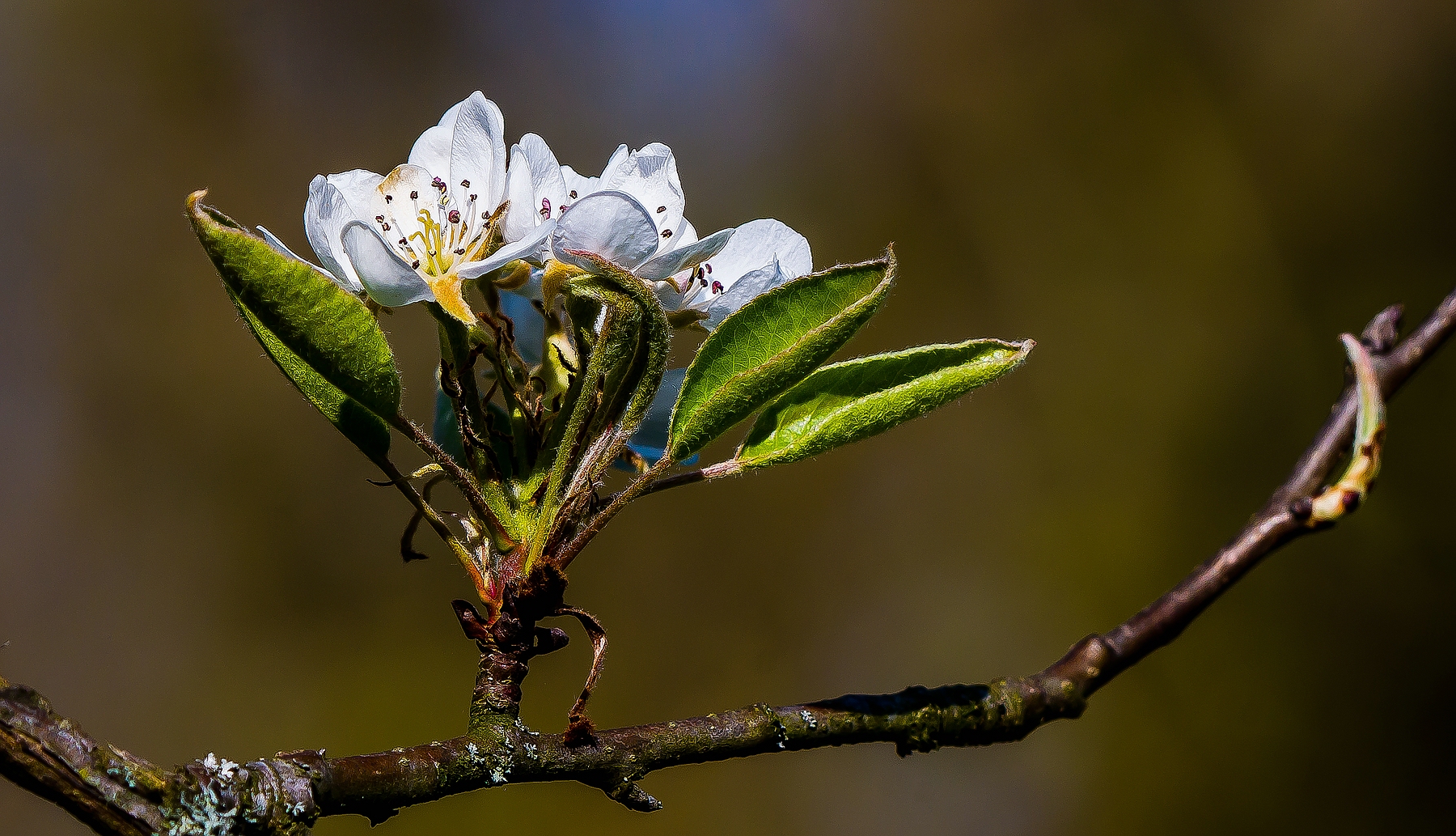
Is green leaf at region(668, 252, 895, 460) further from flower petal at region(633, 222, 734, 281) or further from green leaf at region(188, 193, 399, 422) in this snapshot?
green leaf at region(188, 193, 399, 422)

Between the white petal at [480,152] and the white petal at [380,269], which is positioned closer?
the white petal at [380,269]

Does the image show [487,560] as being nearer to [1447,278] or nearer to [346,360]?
[346,360]

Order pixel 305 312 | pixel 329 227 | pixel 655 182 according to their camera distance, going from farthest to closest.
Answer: pixel 655 182 → pixel 329 227 → pixel 305 312

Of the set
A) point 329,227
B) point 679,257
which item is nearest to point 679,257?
point 679,257

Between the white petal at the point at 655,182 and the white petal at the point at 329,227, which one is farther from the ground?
the white petal at the point at 655,182

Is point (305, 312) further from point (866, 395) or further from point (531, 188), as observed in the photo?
point (866, 395)

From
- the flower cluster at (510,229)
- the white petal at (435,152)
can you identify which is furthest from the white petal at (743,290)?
the white petal at (435,152)

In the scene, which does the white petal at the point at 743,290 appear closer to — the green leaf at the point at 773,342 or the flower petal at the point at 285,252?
the green leaf at the point at 773,342
